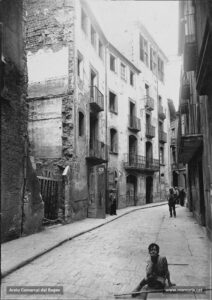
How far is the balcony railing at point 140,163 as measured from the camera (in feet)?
80.1

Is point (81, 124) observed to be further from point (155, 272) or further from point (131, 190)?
point (155, 272)

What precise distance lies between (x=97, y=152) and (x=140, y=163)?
8.92m

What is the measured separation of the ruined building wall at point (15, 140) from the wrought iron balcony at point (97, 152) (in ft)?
21.3

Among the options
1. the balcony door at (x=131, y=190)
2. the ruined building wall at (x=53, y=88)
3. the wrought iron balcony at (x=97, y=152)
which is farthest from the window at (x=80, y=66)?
the balcony door at (x=131, y=190)

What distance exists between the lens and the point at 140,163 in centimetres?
2634

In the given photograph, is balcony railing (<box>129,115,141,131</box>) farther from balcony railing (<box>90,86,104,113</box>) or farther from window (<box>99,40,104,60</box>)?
balcony railing (<box>90,86,104,113</box>)

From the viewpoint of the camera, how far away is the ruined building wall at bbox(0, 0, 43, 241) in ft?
29.7

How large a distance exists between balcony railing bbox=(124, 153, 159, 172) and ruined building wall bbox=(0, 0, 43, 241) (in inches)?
559

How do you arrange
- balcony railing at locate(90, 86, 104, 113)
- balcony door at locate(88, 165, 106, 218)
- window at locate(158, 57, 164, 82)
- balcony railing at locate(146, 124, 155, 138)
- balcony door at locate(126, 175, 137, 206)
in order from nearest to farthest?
balcony door at locate(88, 165, 106, 218), balcony railing at locate(90, 86, 104, 113), balcony door at locate(126, 175, 137, 206), balcony railing at locate(146, 124, 155, 138), window at locate(158, 57, 164, 82)

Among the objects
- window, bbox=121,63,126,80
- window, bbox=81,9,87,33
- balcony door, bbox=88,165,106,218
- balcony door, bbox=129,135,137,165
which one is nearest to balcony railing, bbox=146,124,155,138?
balcony door, bbox=129,135,137,165

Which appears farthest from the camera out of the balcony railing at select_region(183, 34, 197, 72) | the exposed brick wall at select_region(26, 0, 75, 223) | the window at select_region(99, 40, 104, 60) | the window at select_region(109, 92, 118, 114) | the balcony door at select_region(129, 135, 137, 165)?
the balcony door at select_region(129, 135, 137, 165)

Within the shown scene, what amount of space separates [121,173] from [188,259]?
16465 millimetres

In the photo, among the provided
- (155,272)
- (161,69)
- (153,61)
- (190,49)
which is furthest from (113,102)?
(155,272)

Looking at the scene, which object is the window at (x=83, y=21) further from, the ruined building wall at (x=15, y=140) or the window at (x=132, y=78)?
the window at (x=132, y=78)
